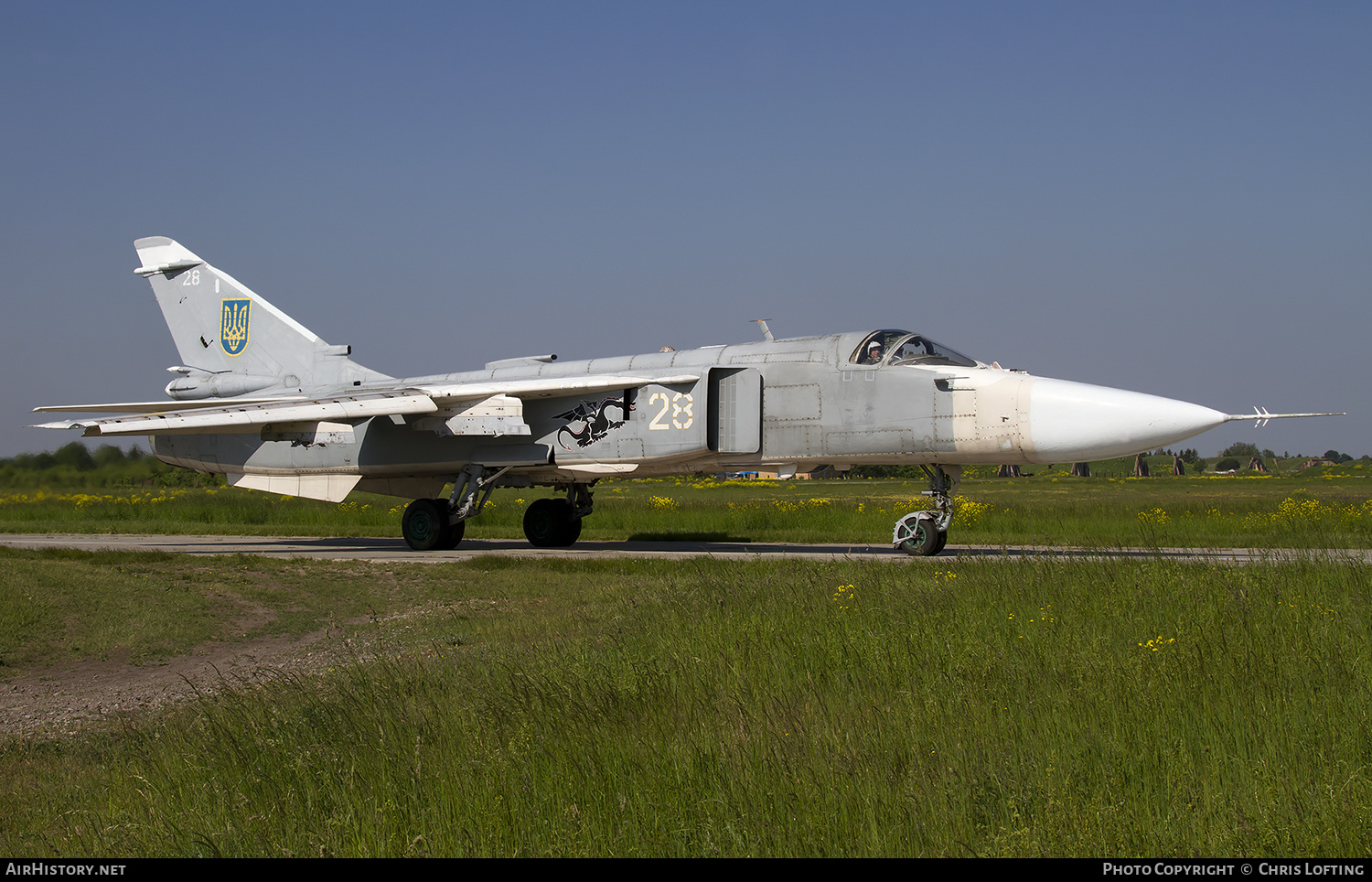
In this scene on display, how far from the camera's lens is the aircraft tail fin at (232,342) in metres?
20.5

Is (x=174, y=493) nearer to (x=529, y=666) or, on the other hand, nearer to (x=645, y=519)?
(x=645, y=519)

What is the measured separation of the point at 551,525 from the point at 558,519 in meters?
0.18

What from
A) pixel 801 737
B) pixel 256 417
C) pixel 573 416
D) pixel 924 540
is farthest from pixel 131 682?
pixel 924 540

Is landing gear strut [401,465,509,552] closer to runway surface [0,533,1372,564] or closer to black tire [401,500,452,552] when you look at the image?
black tire [401,500,452,552]

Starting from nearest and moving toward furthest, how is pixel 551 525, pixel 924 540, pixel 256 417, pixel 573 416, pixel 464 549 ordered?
pixel 924 540, pixel 256 417, pixel 573 416, pixel 464 549, pixel 551 525

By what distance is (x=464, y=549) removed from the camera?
18922mm

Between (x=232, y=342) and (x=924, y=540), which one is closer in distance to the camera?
(x=924, y=540)

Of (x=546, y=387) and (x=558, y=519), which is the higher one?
(x=546, y=387)

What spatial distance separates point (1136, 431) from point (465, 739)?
34.0 ft

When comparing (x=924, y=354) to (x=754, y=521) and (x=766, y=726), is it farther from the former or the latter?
(x=766, y=726)

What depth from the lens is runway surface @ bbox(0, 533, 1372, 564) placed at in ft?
49.8

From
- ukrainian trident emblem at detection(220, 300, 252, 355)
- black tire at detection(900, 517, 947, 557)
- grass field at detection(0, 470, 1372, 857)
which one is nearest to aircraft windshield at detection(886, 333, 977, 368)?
black tire at detection(900, 517, 947, 557)

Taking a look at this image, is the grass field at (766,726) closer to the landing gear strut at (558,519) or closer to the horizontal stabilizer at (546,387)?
the horizontal stabilizer at (546,387)

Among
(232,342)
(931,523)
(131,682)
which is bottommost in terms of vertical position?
(131,682)
